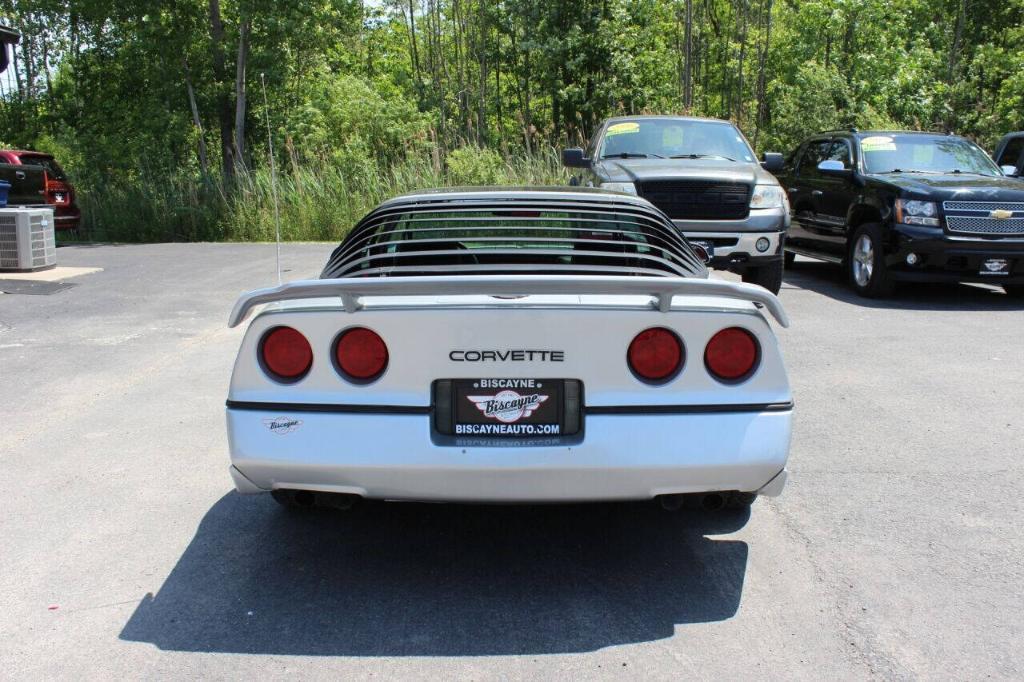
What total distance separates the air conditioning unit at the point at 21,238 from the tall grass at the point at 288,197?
6275 millimetres

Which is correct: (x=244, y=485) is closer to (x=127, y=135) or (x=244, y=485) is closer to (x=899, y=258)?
(x=899, y=258)

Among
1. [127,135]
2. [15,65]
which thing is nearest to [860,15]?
[127,135]

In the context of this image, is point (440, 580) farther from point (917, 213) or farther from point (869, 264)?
point (869, 264)

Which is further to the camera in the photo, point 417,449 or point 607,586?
point 607,586

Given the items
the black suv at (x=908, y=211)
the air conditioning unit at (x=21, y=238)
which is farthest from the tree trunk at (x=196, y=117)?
the black suv at (x=908, y=211)

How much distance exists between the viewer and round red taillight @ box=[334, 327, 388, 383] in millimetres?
3367

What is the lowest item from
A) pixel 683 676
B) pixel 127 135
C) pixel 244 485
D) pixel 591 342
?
pixel 683 676

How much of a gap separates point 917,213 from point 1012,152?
5.42 meters

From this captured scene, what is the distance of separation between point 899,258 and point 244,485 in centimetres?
869

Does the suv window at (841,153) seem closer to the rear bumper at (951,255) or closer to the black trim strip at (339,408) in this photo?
the rear bumper at (951,255)

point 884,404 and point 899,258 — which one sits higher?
point 899,258

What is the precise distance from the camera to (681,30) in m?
41.2

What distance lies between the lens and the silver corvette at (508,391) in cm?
329

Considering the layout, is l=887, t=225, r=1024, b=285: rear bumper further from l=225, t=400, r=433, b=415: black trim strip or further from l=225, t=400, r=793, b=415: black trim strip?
l=225, t=400, r=433, b=415: black trim strip
